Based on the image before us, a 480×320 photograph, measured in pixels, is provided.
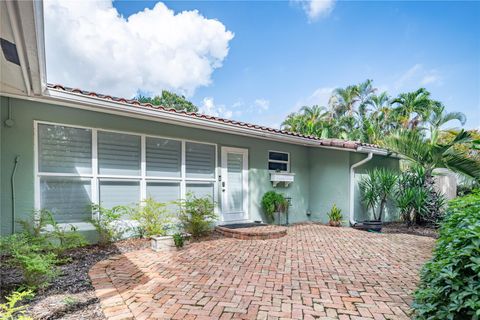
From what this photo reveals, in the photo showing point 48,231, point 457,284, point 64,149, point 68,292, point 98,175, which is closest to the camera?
point 457,284

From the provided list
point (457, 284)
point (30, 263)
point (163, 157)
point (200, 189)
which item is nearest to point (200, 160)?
point (200, 189)

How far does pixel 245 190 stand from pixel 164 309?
5.64 meters

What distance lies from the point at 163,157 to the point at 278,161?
4233 millimetres

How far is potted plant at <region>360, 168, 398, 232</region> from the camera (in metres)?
8.81

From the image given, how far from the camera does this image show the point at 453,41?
32.7 feet

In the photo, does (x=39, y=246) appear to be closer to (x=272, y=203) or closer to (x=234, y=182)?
(x=234, y=182)

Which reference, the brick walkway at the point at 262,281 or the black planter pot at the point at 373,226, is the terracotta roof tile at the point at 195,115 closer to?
the black planter pot at the point at 373,226

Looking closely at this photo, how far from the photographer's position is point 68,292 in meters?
3.35

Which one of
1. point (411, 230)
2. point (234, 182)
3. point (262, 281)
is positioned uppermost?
point (234, 182)

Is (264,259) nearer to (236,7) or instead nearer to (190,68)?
(236,7)

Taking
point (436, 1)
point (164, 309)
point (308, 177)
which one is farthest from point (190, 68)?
point (164, 309)

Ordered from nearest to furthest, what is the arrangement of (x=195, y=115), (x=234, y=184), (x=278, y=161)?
(x=195, y=115), (x=234, y=184), (x=278, y=161)

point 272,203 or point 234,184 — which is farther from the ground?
point 234,184

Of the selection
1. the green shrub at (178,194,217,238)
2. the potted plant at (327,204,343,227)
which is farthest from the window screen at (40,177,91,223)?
the potted plant at (327,204,343,227)
